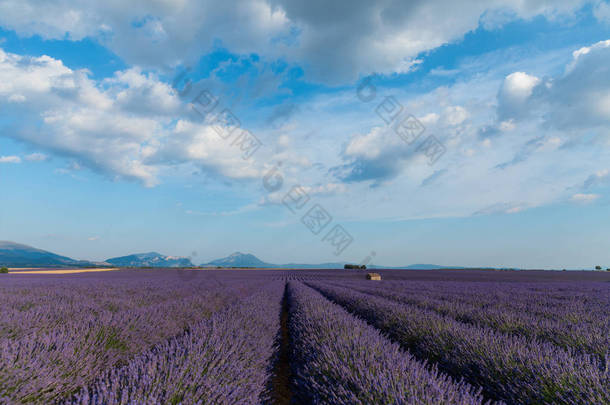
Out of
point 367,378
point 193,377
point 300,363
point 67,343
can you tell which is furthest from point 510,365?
point 67,343

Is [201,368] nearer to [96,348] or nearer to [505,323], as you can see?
[96,348]

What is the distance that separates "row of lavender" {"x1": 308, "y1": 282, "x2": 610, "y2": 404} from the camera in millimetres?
2270

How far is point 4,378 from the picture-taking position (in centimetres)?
220

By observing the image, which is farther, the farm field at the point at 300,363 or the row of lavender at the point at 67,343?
the row of lavender at the point at 67,343

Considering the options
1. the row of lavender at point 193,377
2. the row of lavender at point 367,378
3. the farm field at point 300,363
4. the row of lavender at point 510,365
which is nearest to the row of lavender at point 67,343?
the farm field at point 300,363

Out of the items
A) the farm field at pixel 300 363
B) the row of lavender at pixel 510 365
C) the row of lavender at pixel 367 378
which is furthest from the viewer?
the row of lavender at pixel 510 365

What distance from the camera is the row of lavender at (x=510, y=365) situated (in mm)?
2270

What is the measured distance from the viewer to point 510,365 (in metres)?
2.73

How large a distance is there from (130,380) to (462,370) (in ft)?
10.7

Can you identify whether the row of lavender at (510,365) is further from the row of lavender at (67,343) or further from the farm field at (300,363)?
the row of lavender at (67,343)

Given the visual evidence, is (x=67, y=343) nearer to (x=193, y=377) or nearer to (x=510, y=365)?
(x=193, y=377)

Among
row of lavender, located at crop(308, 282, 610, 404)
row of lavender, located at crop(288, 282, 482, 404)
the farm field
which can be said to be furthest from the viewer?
row of lavender, located at crop(308, 282, 610, 404)

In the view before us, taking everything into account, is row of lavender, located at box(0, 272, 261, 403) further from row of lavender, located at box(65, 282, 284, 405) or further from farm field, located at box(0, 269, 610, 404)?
row of lavender, located at box(65, 282, 284, 405)

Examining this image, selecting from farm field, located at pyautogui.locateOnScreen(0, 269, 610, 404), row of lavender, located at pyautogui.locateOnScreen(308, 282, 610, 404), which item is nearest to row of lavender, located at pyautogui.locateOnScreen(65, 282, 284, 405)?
farm field, located at pyautogui.locateOnScreen(0, 269, 610, 404)
